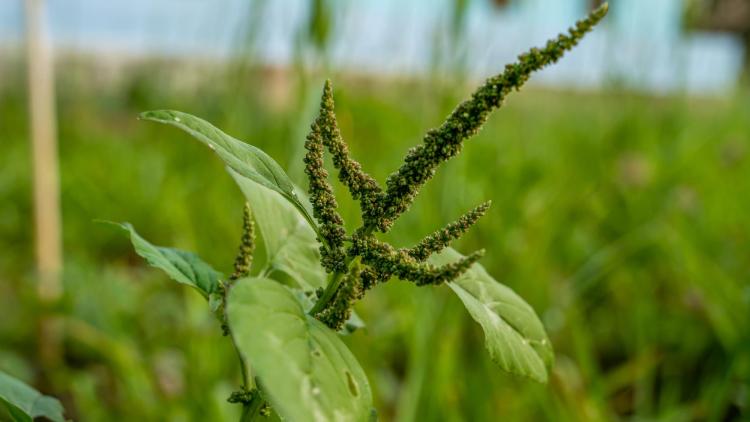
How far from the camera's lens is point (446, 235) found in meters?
0.36

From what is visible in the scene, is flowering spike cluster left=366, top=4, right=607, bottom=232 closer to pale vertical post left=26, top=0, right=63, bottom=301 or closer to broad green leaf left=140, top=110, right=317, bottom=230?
broad green leaf left=140, top=110, right=317, bottom=230

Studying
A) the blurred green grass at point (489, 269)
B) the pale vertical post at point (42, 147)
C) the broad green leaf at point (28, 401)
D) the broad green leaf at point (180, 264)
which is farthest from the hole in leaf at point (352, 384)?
the pale vertical post at point (42, 147)

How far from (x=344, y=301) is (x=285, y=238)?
0.49ft

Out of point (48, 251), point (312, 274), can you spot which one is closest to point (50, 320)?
point (48, 251)

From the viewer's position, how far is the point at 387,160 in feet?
7.55

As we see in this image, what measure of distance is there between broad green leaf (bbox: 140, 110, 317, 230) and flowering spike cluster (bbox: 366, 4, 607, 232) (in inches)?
1.7

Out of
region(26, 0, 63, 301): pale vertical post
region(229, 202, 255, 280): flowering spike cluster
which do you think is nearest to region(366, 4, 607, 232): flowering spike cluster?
region(229, 202, 255, 280): flowering spike cluster

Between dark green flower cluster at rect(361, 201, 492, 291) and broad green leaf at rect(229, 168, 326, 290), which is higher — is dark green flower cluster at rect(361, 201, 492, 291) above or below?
above

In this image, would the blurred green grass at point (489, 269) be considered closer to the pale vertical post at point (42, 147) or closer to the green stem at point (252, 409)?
the pale vertical post at point (42, 147)

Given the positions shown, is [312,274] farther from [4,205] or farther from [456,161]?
[4,205]

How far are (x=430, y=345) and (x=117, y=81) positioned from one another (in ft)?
24.8

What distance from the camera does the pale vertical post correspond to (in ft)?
4.74

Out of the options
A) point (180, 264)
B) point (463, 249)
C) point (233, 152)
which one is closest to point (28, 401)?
point (180, 264)

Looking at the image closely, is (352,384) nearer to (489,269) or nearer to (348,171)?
(348,171)
